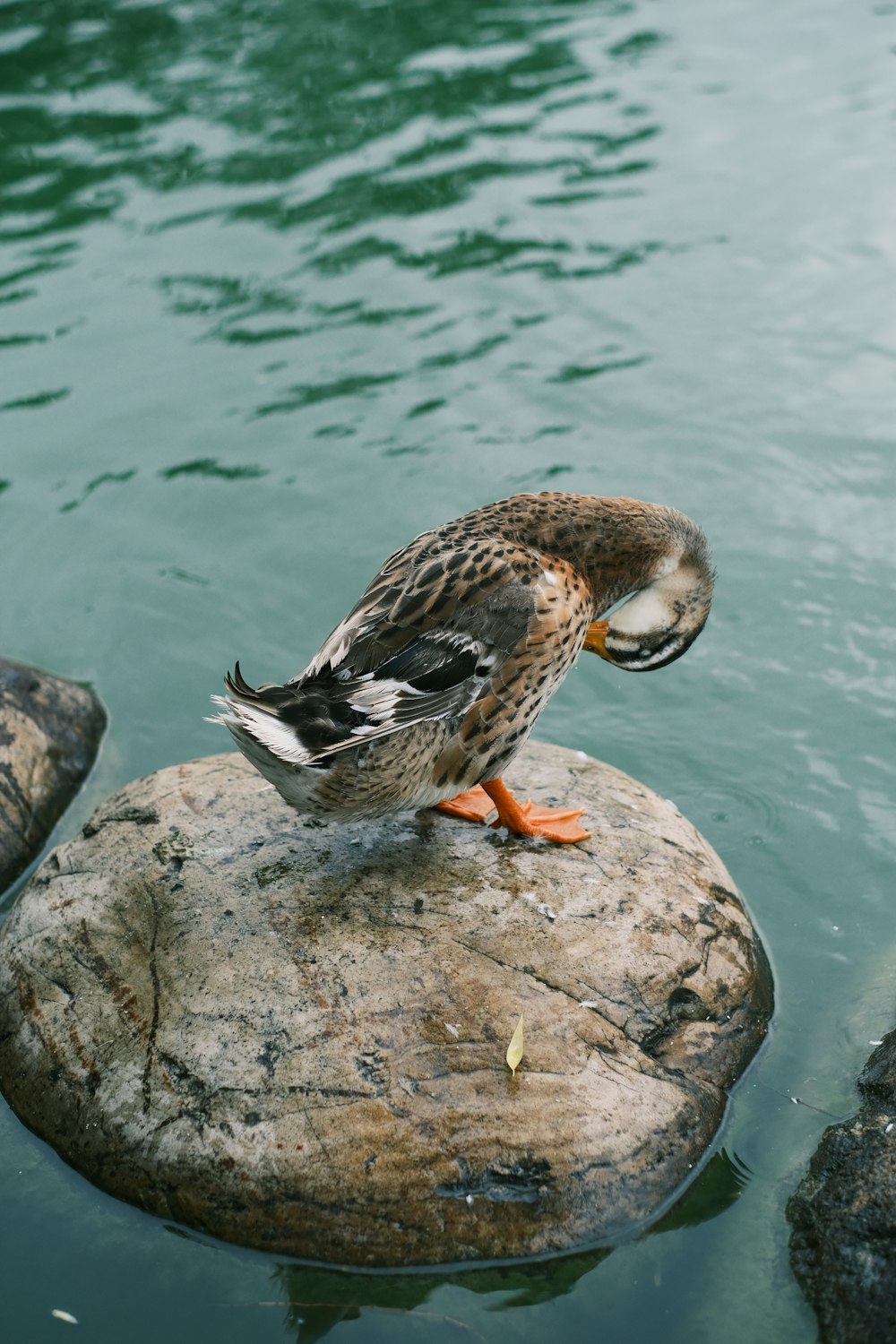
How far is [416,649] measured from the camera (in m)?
4.60

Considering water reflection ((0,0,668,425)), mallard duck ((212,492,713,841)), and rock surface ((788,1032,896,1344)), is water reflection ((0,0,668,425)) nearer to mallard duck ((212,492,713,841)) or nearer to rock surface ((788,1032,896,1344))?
mallard duck ((212,492,713,841))

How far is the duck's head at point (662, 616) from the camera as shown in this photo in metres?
5.39

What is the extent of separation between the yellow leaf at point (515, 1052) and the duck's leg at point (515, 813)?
0.93 meters

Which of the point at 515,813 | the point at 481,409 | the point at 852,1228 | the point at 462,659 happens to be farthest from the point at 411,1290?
the point at 481,409

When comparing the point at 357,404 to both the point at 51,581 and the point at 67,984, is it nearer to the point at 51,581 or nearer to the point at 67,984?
the point at 51,581

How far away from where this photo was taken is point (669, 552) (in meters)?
5.31

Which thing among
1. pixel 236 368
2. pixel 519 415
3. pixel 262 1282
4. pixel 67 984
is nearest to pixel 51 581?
pixel 236 368

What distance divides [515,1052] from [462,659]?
131 cm

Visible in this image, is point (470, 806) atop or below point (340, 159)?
below

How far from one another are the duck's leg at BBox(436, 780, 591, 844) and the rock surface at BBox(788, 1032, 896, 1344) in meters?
1.41

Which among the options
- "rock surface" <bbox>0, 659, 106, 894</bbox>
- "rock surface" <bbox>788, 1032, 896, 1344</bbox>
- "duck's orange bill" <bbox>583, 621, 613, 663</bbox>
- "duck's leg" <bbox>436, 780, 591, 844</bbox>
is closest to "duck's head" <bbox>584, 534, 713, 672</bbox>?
"duck's orange bill" <bbox>583, 621, 613, 663</bbox>

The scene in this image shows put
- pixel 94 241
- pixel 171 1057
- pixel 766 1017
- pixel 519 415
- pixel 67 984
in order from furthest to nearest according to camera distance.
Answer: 1. pixel 94 241
2. pixel 519 415
3. pixel 766 1017
4. pixel 67 984
5. pixel 171 1057

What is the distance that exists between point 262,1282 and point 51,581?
16.1ft

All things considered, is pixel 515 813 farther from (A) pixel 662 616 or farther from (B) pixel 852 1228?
(B) pixel 852 1228
